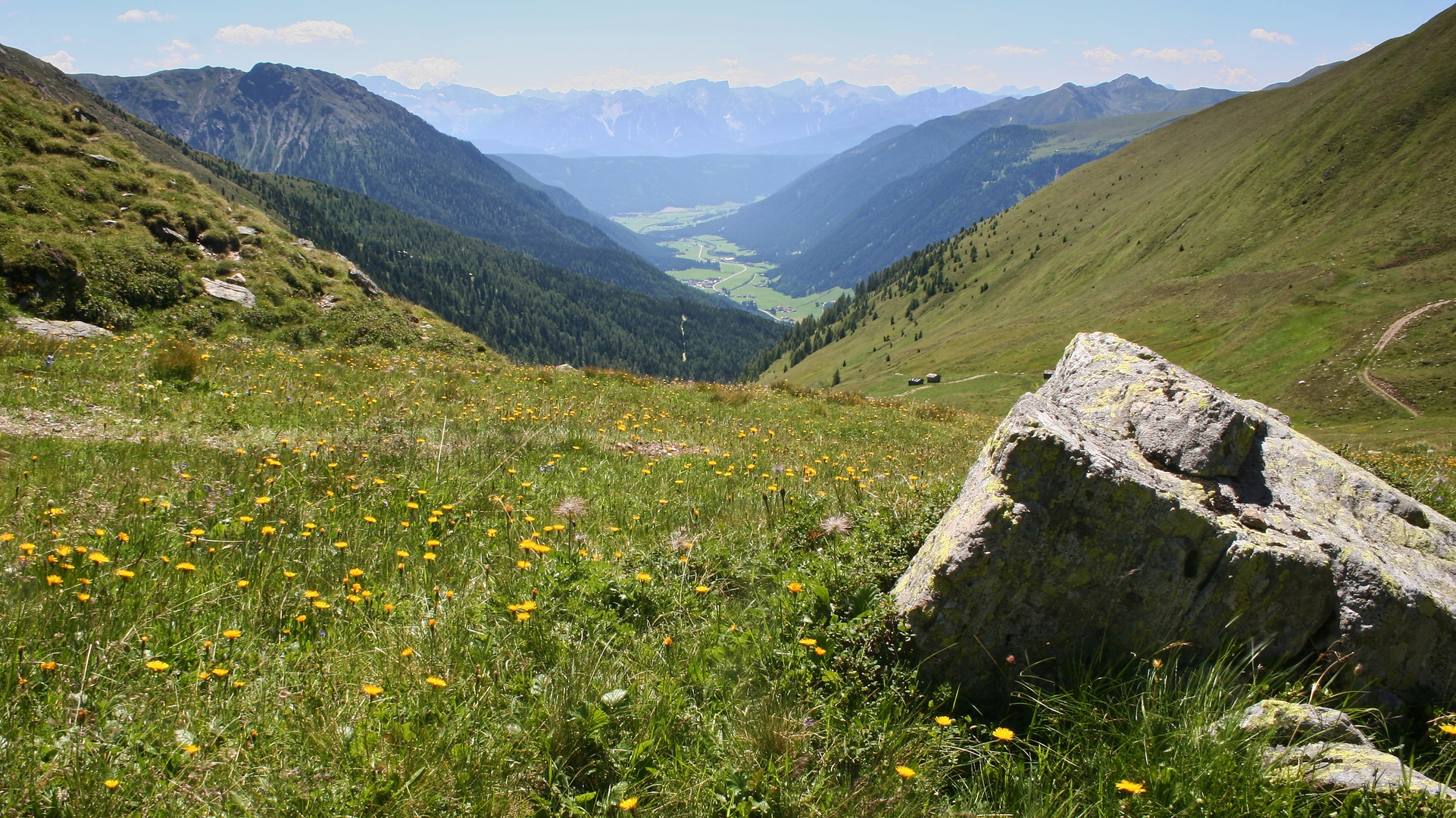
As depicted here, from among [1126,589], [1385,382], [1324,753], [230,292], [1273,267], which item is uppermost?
[1273,267]

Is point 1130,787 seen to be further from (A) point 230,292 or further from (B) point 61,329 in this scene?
(A) point 230,292

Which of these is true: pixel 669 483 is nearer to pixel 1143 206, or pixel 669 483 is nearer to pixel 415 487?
pixel 415 487

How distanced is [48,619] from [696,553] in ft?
13.4

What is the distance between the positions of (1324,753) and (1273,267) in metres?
134

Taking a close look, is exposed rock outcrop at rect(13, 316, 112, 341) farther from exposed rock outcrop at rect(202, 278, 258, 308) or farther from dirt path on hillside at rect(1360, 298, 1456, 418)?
dirt path on hillside at rect(1360, 298, 1456, 418)

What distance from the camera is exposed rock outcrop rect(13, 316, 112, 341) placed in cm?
1594

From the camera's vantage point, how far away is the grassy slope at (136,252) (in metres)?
19.1

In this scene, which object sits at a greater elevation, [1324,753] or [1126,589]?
[1126,589]

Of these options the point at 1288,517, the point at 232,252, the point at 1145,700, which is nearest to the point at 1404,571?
the point at 1288,517

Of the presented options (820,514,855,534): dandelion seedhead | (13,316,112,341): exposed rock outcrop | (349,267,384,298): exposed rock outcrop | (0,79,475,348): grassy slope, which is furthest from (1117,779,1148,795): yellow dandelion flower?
(349,267,384,298): exposed rock outcrop

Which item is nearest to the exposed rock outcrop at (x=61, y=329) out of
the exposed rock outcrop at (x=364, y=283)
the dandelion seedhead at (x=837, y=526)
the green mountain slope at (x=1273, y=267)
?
the exposed rock outcrop at (x=364, y=283)

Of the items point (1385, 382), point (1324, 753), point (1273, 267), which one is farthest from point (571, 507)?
point (1273, 267)

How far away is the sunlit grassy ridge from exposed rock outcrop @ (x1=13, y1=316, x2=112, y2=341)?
11916 millimetres

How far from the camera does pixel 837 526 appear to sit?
21.4ft
